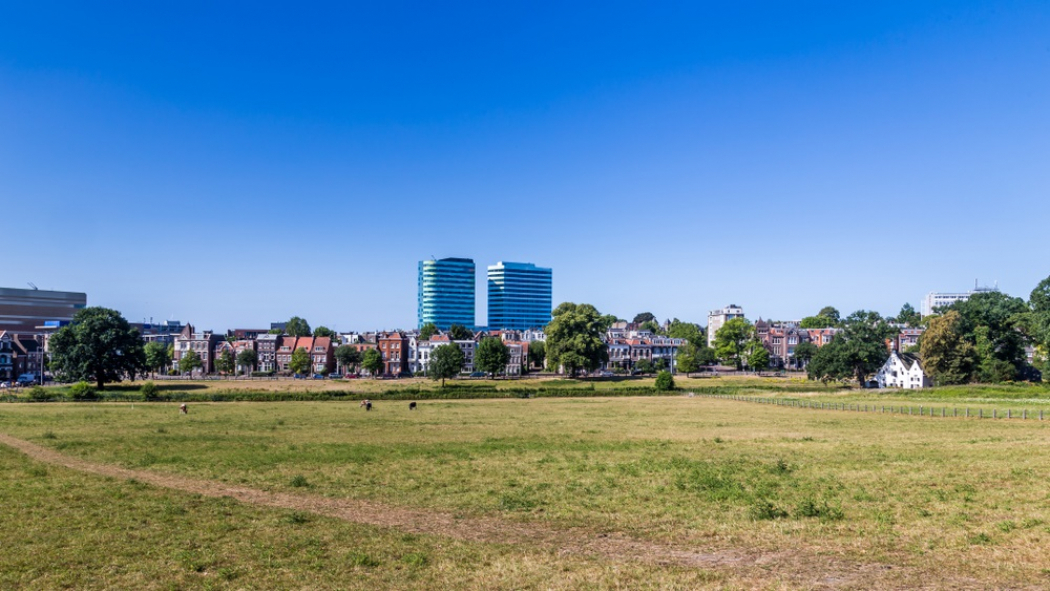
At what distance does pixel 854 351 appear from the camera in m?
113

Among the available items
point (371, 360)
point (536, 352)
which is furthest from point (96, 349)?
point (536, 352)

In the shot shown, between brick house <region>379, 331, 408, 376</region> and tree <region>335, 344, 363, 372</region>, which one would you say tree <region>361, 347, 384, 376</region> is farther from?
brick house <region>379, 331, 408, 376</region>

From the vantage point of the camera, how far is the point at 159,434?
140ft

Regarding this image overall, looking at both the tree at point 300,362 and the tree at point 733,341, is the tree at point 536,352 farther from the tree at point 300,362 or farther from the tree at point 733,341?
the tree at point 300,362

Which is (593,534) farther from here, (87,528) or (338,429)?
(338,429)

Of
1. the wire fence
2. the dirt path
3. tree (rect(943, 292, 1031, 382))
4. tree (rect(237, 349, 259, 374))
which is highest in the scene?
tree (rect(943, 292, 1031, 382))

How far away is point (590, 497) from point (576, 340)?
352 feet

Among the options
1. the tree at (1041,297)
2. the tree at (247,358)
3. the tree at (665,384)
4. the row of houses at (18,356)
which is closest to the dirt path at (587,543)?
the tree at (665,384)

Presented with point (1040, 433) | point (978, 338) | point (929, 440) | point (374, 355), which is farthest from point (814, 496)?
point (374, 355)

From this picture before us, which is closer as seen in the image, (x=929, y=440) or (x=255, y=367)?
(x=929, y=440)

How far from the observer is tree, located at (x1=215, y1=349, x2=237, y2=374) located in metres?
156

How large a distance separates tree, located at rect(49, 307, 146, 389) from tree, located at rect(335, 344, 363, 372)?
180 feet

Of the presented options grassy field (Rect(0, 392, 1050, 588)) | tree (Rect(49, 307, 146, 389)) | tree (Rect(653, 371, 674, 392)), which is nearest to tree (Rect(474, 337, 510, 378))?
tree (Rect(653, 371, 674, 392))

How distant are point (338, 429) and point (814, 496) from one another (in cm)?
3348
